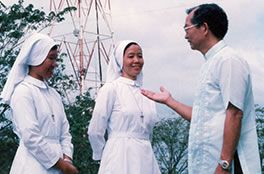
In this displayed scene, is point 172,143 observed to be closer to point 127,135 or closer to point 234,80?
point 127,135

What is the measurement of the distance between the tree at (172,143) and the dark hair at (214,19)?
82.6 feet

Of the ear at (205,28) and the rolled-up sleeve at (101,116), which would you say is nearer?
the ear at (205,28)

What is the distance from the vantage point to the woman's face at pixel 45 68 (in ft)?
18.5

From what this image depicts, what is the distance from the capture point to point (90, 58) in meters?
23.7

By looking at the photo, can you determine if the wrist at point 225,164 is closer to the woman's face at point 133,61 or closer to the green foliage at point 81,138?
the woman's face at point 133,61

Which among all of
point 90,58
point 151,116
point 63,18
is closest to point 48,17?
point 63,18

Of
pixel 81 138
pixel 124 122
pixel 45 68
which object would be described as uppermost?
pixel 45 68

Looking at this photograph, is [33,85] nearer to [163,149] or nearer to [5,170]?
[5,170]

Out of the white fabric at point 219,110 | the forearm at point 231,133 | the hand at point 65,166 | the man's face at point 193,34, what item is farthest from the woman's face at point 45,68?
the forearm at point 231,133

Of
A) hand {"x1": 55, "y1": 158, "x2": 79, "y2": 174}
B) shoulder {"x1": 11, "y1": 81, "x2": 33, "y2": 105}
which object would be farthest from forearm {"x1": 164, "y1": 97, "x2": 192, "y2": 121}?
shoulder {"x1": 11, "y1": 81, "x2": 33, "y2": 105}

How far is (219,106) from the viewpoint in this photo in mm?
4371

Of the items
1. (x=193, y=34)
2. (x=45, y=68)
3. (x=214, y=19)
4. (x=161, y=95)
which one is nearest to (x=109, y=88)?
(x=45, y=68)

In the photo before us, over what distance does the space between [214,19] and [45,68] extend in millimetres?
1764

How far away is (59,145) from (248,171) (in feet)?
6.44
